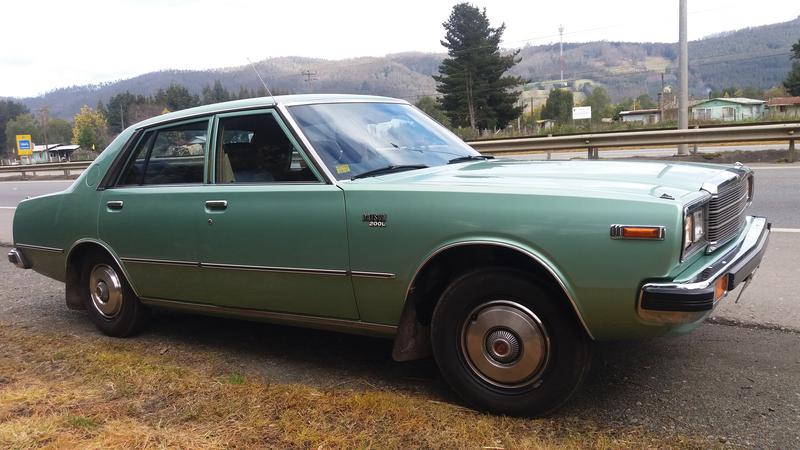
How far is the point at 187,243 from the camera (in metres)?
3.86

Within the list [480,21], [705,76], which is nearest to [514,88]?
[480,21]

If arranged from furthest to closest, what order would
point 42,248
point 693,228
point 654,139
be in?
point 654,139, point 42,248, point 693,228

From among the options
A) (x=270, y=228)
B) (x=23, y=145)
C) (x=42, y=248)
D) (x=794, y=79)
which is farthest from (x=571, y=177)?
(x=23, y=145)

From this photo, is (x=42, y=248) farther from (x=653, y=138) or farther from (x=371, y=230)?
(x=653, y=138)

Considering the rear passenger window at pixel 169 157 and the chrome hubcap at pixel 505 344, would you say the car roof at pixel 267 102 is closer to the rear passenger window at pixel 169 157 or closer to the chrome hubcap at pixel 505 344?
the rear passenger window at pixel 169 157

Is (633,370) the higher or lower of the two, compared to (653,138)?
lower

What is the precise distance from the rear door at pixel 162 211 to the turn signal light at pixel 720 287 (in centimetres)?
273

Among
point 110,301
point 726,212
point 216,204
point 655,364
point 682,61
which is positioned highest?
point 682,61

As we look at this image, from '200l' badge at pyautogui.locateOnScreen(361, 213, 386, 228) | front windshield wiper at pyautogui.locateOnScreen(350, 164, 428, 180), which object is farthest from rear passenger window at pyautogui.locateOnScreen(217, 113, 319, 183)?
'200l' badge at pyautogui.locateOnScreen(361, 213, 386, 228)

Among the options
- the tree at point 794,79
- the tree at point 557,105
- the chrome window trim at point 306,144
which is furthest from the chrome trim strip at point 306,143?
the tree at point 557,105

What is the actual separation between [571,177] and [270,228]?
160cm

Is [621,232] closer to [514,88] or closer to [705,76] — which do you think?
[514,88]

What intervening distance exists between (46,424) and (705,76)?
211 meters

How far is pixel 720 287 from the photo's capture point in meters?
2.74
